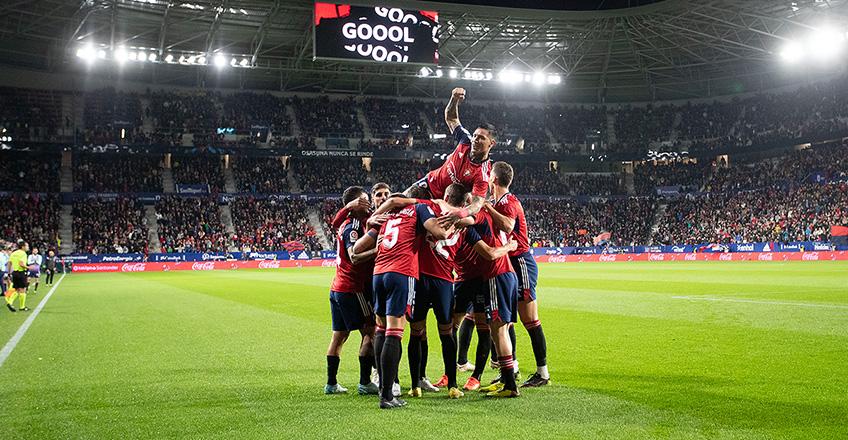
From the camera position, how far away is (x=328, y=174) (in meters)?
63.4

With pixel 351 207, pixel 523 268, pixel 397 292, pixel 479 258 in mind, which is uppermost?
pixel 351 207

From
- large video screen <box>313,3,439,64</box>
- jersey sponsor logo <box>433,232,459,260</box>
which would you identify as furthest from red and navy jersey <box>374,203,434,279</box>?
large video screen <box>313,3,439,64</box>

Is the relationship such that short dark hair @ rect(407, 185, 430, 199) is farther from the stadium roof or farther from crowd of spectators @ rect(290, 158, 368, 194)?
crowd of spectators @ rect(290, 158, 368, 194)

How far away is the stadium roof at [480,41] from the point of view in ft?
151

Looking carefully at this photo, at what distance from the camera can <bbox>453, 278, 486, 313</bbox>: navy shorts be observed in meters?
8.14

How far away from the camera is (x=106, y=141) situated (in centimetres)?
5438

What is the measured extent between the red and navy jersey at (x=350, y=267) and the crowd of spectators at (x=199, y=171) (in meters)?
52.4

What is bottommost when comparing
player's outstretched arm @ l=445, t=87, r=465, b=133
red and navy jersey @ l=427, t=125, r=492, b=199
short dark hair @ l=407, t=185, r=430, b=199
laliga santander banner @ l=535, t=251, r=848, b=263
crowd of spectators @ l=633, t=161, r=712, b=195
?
laliga santander banner @ l=535, t=251, r=848, b=263

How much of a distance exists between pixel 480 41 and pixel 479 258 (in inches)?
1891

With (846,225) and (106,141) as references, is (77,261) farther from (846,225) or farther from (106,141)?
(846,225)

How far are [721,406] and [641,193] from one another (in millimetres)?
63564

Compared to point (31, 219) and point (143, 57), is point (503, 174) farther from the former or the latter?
point (31, 219)

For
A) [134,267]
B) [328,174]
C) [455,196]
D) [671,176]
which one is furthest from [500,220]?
[671,176]

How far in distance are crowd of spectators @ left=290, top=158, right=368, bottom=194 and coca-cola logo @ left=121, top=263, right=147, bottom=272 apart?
16.6 metres
